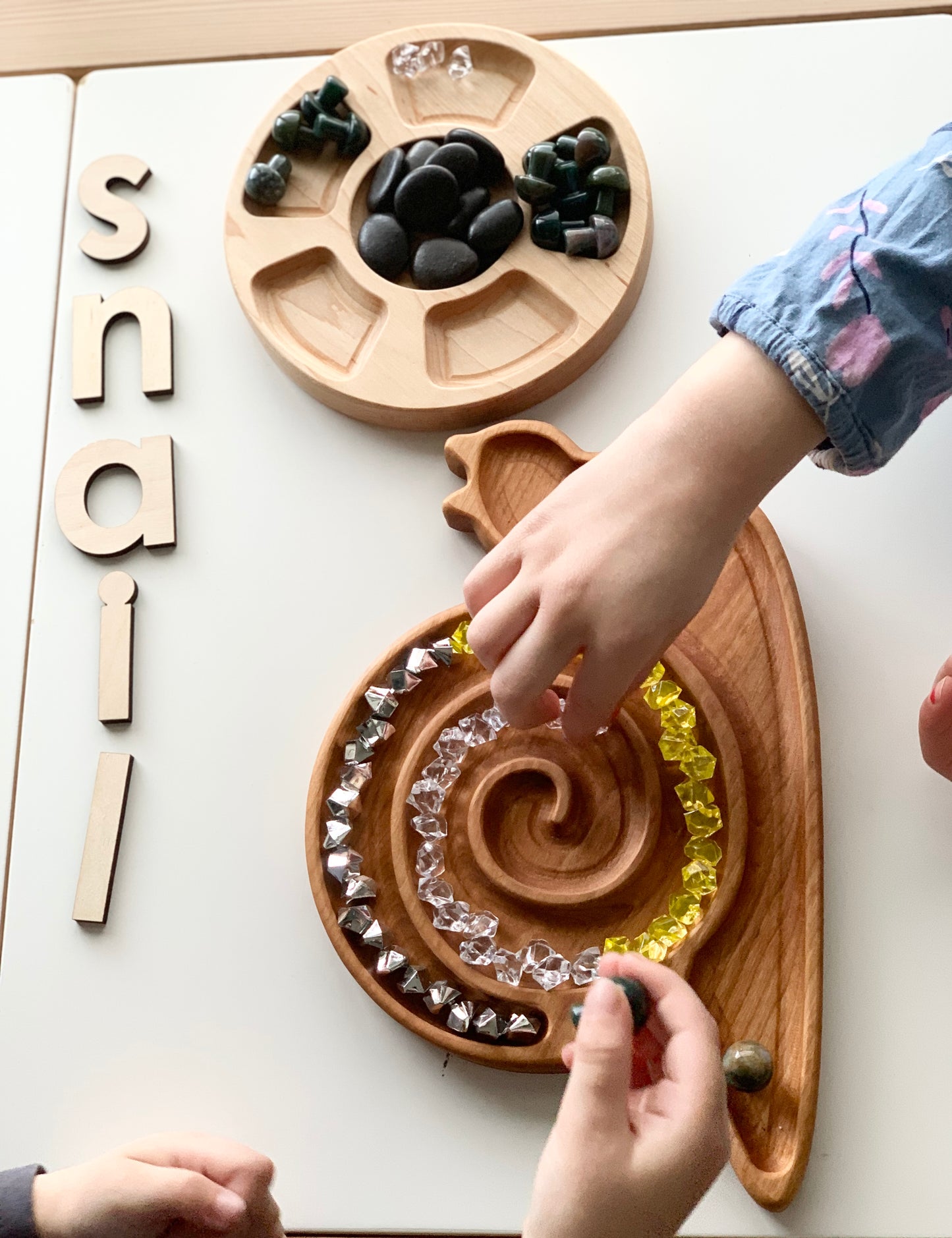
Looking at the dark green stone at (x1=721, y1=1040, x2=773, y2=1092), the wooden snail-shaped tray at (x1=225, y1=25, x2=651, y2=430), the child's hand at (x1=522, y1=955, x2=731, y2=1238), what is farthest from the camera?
the wooden snail-shaped tray at (x1=225, y1=25, x2=651, y2=430)

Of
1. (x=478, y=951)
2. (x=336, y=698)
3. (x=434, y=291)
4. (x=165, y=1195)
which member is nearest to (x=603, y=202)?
(x=434, y=291)

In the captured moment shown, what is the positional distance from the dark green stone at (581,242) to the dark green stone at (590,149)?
0.15 feet

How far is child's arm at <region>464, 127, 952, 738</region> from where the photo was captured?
0.50m

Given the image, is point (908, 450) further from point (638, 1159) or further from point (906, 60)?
point (638, 1159)

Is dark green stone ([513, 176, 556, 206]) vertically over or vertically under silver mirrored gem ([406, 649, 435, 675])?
over

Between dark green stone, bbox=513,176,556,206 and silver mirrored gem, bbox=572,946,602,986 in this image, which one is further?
dark green stone, bbox=513,176,556,206

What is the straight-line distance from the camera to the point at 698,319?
0.68 m

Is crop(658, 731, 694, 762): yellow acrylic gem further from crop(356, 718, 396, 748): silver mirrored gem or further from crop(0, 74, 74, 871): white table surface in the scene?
crop(0, 74, 74, 871): white table surface

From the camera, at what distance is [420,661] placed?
2.00 feet

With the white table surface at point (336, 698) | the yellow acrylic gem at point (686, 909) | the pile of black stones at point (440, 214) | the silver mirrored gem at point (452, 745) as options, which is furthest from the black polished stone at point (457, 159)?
the yellow acrylic gem at point (686, 909)

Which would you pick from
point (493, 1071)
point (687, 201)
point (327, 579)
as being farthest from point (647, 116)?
point (493, 1071)

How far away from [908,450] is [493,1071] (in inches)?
16.1

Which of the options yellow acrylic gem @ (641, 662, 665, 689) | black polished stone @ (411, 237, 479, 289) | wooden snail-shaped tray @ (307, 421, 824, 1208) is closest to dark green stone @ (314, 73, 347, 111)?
black polished stone @ (411, 237, 479, 289)

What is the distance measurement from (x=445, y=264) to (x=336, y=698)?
0.27 meters
